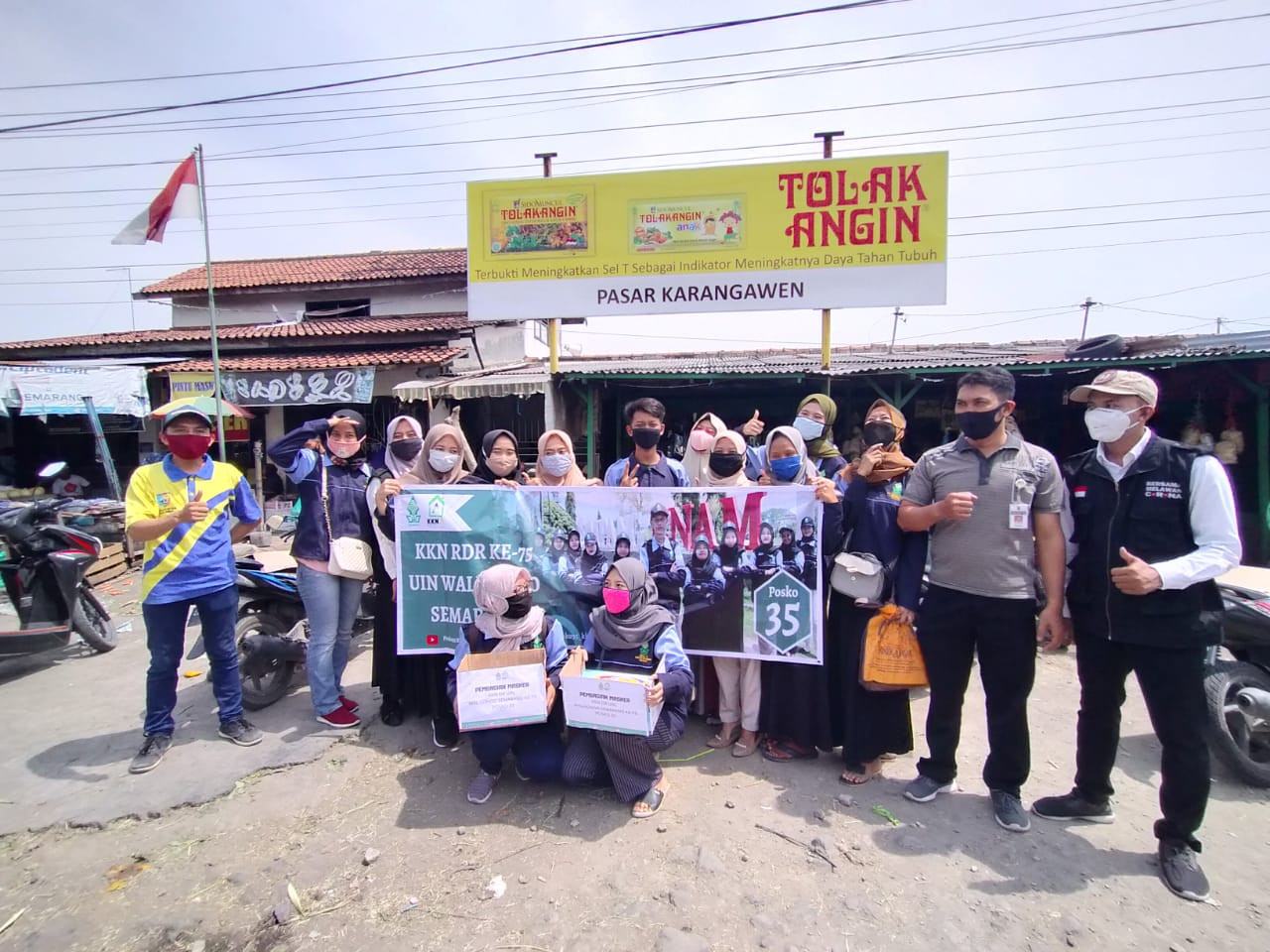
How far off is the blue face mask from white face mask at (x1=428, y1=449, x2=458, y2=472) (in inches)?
75.0

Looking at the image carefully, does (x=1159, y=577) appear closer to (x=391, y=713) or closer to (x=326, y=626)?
(x=391, y=713)

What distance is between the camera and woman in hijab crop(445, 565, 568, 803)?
3014 millimetres

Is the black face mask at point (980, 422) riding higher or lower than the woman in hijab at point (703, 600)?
higher

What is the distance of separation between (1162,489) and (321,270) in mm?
16426

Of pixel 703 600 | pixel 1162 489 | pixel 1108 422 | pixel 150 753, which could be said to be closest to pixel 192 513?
pixel 150 753

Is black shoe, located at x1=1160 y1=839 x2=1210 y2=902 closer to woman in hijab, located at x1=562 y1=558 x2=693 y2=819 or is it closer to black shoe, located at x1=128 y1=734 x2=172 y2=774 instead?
woman in hijab, located at x1=562 y1=558 x2=693 y2=819

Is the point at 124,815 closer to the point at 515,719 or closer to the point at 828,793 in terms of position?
the point at 515,719

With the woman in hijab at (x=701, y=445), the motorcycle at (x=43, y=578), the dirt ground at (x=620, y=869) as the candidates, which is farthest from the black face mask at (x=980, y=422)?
the motorcycle at (x=43, y=578)

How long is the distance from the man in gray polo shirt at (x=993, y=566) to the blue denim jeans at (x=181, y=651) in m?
3.68

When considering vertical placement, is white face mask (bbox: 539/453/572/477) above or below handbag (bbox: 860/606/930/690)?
above

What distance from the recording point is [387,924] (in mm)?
2291

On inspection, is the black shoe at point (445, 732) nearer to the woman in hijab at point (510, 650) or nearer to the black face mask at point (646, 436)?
the woman in hijab at point (510, 650)

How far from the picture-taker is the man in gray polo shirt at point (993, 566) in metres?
2.73

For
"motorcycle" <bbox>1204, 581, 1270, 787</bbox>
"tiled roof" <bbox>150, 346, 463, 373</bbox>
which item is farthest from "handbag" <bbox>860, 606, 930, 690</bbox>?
"tiled roof" <bbox>150, 346, 463, 373</bbox>
